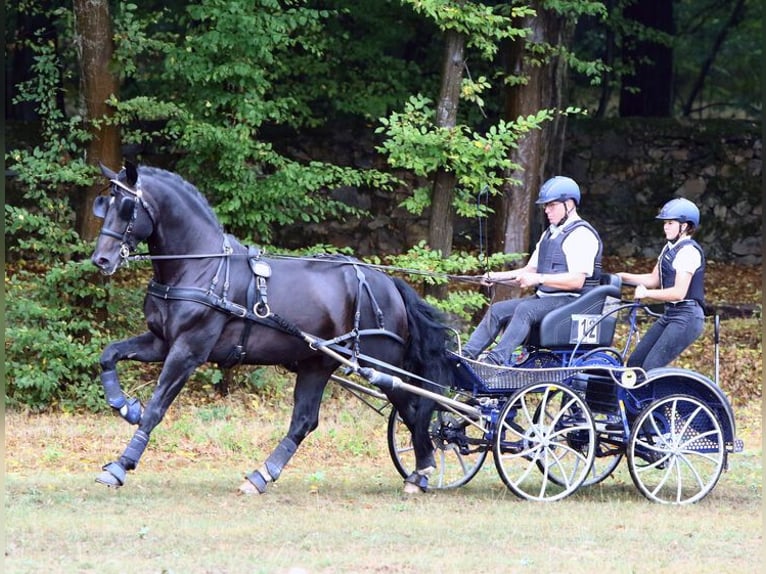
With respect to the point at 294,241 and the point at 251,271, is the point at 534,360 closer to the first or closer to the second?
the point at 251,271

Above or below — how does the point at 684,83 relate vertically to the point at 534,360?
above

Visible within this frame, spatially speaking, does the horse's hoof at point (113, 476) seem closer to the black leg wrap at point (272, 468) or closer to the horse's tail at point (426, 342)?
the black leg wrap at point (272, 468)

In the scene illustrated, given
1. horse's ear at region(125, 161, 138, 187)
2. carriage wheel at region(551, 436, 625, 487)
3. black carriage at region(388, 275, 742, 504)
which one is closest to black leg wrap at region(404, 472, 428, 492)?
black carriage at region(388, 275, 742, 504)

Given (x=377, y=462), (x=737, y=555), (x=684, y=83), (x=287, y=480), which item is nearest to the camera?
(x=737, y=555)

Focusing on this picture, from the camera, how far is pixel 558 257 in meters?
8.98

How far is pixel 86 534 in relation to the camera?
7230 millimetres

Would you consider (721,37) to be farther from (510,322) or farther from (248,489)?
(248,489)

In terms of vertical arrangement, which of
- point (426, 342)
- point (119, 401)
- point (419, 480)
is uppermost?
point (426, 342)

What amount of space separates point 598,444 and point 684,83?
22.5m

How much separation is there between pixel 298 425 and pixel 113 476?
4.77ft

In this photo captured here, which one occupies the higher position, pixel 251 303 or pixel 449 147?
pixel 449 147

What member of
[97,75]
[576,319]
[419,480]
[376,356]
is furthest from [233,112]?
[576,319]

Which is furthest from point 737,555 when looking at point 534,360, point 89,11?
point 89,11

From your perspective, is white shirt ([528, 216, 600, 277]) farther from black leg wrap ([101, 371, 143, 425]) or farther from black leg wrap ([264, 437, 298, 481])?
black leg wrap ([101, 371, 143, 425])
